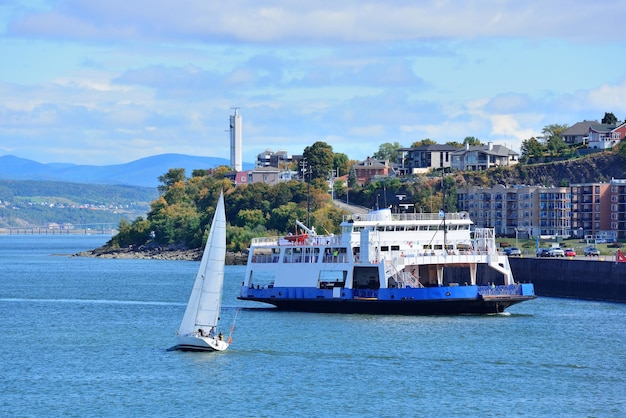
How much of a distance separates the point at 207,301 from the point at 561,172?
12664 centimetres

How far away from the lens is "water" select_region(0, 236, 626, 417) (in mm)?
41938

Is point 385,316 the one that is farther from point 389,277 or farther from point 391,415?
point 391,415

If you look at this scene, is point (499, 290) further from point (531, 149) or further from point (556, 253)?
point (531, 149)

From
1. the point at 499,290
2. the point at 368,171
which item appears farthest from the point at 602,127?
the point at 499,290

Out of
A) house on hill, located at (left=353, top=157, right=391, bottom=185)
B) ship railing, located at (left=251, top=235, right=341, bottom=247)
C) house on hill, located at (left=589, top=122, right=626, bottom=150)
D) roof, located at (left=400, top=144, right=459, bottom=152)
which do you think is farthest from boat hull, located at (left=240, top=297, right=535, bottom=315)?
roof, located at (left=400, top=144, right=459, bottom=152)

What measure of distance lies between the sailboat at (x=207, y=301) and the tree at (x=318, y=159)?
134732 millimetres

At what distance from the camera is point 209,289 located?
51.7 m

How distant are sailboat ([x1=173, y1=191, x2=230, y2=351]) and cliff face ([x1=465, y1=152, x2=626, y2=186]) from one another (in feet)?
393

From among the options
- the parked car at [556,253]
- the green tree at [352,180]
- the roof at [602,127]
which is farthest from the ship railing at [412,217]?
the green tree at [352,180]

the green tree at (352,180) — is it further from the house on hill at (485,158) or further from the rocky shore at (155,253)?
the rocky shore at (155,253)

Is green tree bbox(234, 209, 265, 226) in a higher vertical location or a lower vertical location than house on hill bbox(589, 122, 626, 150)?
lower

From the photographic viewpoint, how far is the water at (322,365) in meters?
41.9

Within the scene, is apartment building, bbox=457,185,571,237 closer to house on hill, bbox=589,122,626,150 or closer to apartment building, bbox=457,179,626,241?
apartment building, bbox=457,179,626,241

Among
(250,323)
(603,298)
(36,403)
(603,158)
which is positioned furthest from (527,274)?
(603,158)
